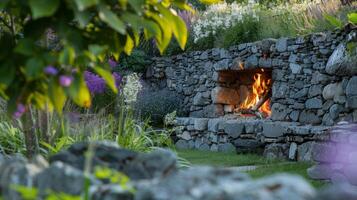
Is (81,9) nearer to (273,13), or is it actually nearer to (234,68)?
(234,68)

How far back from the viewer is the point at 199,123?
915 centimetres

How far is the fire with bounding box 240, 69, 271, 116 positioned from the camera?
9242mm

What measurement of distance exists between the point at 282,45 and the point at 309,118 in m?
1.18

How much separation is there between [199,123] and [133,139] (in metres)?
4.34

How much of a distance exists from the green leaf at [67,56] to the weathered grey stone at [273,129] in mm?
5833

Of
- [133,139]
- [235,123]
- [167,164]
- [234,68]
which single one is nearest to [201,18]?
[234,68]

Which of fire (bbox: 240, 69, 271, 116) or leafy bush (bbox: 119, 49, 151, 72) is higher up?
leafy bush (bbox: 119, 49, 151, 72)

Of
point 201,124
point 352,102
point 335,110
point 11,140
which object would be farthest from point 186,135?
point 11,140

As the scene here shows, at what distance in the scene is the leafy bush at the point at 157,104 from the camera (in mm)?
9984

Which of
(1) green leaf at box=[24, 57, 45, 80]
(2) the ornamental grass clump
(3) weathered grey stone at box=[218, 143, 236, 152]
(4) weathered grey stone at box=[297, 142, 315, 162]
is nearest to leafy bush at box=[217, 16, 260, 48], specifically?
(2) the ornamental grass clump

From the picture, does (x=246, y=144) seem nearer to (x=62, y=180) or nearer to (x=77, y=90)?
(x=77, y=90)

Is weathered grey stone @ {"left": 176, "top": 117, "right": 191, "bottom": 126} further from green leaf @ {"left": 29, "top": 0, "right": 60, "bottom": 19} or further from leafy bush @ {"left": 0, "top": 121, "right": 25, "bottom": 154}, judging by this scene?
green leaf @ {"left": 29, "top": 0, "right": 60, "bottom": 19}

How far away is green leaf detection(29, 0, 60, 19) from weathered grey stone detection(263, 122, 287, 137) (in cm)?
593

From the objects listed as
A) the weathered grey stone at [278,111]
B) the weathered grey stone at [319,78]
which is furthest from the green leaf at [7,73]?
the weathered grey stone at [278,111]
